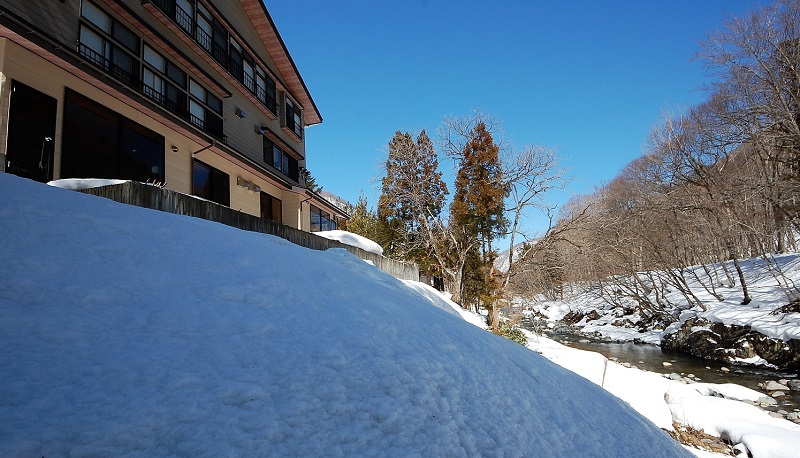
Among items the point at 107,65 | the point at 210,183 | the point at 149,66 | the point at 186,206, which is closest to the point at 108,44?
the point at 107,65

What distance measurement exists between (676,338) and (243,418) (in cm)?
1962

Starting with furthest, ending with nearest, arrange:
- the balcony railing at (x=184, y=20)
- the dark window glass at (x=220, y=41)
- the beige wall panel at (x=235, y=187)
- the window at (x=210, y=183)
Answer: the dark window glass at (x=220, y=41) < the beige wall panel at (x=235, y=187) < the window at (x=210, y=183) < the balcony railing at (x=184, y=20)

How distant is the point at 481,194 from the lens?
63.1 ft

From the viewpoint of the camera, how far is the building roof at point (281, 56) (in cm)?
1439

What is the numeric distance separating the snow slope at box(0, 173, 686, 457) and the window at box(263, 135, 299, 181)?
13440 mm

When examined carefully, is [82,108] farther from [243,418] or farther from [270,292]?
[243,418]

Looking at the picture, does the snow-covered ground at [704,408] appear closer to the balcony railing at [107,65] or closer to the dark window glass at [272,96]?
the balcony railing at [107,65]

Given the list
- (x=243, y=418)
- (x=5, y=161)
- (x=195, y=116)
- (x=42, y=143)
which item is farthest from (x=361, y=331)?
(x=195, y=116)

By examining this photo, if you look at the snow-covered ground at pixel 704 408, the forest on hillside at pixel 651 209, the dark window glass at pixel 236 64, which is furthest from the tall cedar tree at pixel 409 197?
the snow-covered ground at pixel 704 408

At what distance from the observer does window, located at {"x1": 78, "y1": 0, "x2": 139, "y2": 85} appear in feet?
24.7

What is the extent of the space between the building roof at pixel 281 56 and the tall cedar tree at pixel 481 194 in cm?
817

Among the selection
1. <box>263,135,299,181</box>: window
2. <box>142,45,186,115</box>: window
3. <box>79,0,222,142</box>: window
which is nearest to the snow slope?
<box>79,0,222,142</box>: window

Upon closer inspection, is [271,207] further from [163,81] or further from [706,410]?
[706,410]

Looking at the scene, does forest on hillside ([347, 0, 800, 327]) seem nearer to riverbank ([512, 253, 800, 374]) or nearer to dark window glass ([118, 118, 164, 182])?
riverbank ([512, 253, 800, 374])
